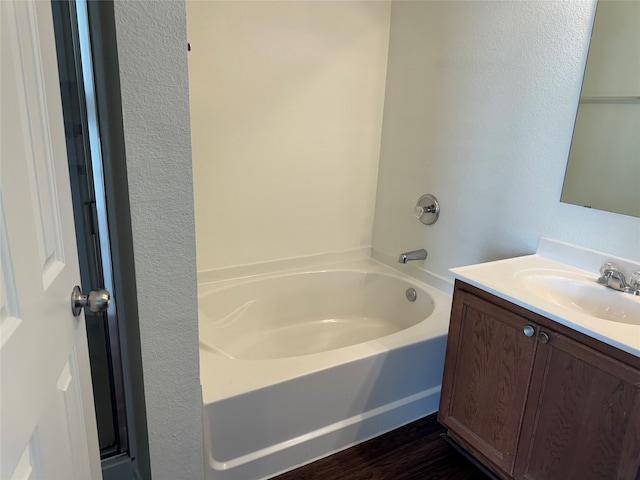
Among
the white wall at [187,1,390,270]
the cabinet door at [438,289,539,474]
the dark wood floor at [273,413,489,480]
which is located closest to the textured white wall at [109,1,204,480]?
the dark wood floor at [273,413,489,480]

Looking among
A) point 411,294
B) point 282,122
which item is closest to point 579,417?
point 411,294

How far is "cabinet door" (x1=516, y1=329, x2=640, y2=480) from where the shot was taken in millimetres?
1173

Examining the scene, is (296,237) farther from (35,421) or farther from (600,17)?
(35,421)

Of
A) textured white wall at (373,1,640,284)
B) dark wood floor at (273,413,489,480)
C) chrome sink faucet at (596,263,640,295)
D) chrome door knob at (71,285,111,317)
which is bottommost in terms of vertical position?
dark wood floor at (273,413,489,480)

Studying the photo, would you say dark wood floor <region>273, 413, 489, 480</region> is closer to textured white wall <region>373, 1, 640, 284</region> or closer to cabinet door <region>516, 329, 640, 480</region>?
cabinet door <region>516, 329, 640, 480</region>

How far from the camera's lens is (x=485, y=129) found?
79.6 inches

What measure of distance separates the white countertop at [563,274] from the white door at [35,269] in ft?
4.08

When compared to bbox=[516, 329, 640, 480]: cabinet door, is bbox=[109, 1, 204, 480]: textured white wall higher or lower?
higher

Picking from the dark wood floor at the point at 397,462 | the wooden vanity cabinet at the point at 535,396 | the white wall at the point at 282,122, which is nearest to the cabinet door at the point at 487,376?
the wooden vanity cabinet at the point at 535,396

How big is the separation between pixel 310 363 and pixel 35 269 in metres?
1.18

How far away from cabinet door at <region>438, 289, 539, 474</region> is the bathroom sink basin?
18 centimetres

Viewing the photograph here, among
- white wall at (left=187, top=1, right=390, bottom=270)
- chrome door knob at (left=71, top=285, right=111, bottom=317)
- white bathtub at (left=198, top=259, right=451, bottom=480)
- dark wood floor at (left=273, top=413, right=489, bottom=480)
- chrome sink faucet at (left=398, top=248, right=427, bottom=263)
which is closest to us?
chrome door knob at (left=71, top=285, right=111, bottom=317)

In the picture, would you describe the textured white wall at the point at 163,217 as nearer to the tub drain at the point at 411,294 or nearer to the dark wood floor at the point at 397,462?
the dark wood floor at the point at 397,462

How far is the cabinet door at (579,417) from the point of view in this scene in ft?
3.85
